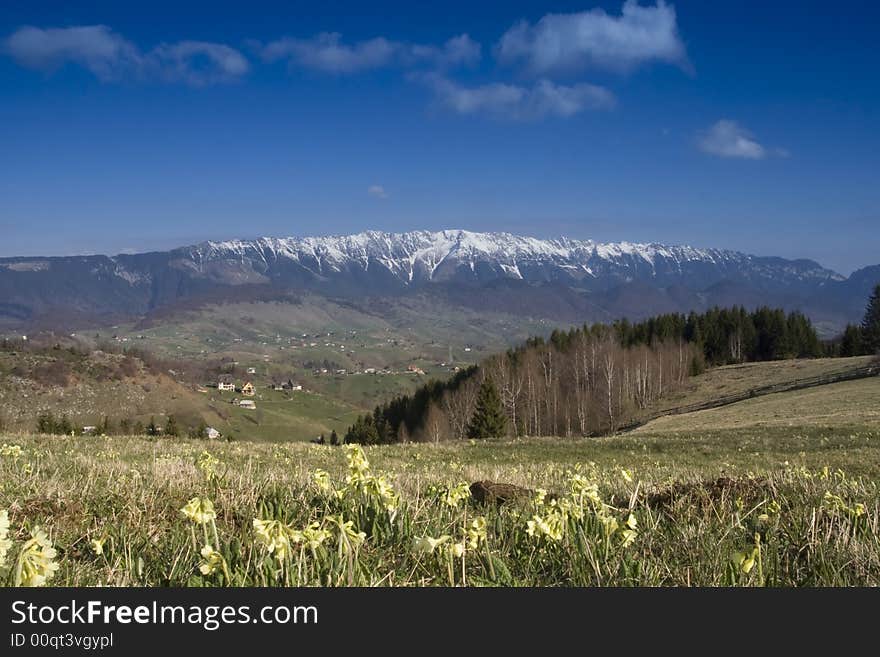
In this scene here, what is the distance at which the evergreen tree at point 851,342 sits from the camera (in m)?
100

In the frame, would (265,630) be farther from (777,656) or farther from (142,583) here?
(777,656)

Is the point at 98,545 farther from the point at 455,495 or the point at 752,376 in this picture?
the point at 752,376

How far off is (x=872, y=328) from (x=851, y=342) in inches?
370


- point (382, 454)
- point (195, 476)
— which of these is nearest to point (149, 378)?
point (382, 454)

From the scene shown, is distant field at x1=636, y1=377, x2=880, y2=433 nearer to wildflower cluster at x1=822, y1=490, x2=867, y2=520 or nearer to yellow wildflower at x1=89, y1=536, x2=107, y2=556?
wildflower cluster at x1=822, y1=490, x2=867, y2=520

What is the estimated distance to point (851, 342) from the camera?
101438mm

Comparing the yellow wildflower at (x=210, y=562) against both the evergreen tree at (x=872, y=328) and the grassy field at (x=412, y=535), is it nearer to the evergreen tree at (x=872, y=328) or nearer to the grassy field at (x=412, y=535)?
the grassy field at (x=412, y=535)

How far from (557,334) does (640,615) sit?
110257 millimetres

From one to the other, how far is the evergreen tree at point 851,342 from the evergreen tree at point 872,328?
206 centimetres

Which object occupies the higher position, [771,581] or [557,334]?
[557,334]

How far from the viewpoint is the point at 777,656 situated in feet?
7.15

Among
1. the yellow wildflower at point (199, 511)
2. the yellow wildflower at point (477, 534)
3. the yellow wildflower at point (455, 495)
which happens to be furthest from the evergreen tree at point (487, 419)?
the yellow wildflower at point (199, 511)

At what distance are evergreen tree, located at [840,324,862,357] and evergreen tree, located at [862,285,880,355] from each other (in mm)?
2062

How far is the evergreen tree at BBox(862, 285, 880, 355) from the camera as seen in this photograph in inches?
3583
